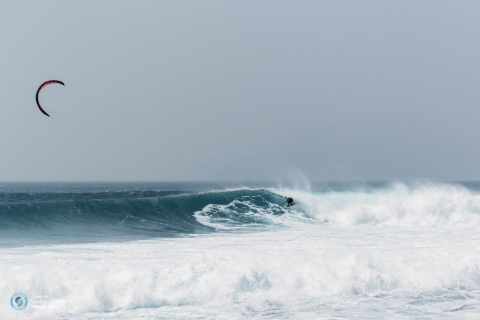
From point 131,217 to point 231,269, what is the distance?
1234 centimetres

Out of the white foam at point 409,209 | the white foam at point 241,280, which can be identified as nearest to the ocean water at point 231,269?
the white foam at point 241,280

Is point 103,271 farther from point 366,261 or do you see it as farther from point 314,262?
point 366,261

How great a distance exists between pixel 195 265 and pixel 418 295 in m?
5.33

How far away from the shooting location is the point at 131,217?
23000 millimetres

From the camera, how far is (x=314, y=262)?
41.4 ft

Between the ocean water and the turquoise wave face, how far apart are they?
11 centimetres

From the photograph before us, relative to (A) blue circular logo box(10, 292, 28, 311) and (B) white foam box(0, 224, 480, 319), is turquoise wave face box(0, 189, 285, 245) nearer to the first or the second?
(B) white foam box(0, 224, 480, 319)

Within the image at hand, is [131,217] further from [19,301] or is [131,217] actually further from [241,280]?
[19,301]

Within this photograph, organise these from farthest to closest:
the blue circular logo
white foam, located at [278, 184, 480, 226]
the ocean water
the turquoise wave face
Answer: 1. white foam, located at [278, 184, 480, 226]
2. the turquoise wave face
3. the ocean water
4. the blue circular logo

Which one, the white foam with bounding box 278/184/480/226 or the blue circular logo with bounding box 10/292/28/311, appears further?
the white foam with bounding box 278/184/480/226

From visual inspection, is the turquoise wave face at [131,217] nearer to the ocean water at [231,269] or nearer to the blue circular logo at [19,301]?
the ocean water at [231,269]

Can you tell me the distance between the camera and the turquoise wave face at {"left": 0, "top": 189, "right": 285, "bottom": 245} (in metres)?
18.5

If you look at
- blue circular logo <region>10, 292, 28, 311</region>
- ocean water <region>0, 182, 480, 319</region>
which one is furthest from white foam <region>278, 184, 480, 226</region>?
blue circular logo <region>10, 292, 28, 311</region>

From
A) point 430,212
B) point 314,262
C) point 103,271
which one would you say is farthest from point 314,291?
point 430,212
